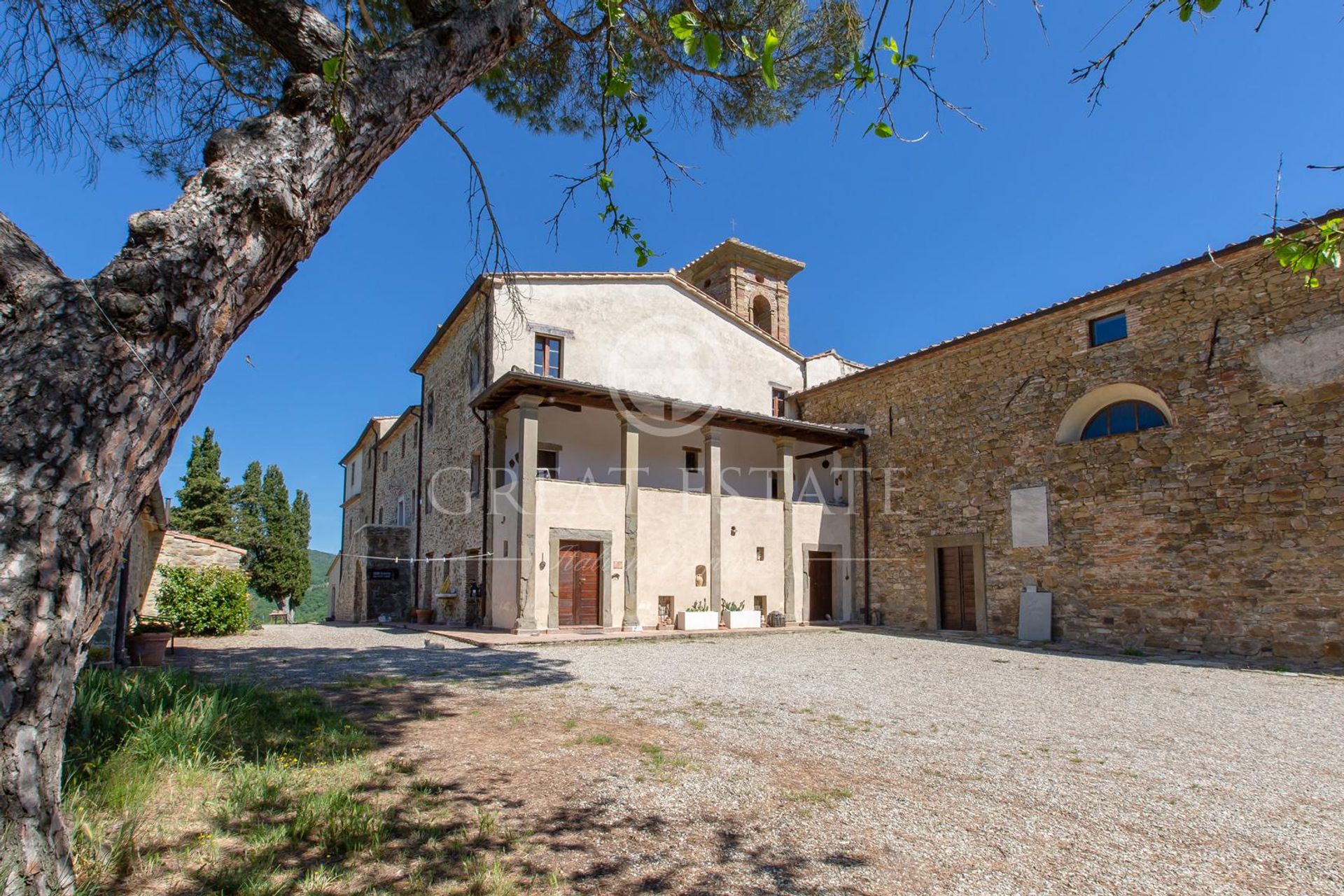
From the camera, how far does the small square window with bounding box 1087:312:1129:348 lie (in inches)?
493

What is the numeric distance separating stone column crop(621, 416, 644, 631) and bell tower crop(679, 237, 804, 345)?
28.2ft

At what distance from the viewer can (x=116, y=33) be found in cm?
511

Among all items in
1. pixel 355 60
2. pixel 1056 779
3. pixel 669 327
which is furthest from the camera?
pixel 669 327

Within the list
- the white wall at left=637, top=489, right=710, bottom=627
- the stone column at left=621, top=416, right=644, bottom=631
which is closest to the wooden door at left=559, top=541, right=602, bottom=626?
the stone column at left=621, top=416, right=644, bottom=631

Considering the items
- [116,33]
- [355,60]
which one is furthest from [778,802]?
[116,33]

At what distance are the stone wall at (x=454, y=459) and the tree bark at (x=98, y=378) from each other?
12.1 meters

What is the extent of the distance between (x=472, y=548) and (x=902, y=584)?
383 inches

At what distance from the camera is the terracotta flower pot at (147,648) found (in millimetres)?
8359

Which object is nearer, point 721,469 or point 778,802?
point 778,802

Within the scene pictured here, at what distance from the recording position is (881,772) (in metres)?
4.35

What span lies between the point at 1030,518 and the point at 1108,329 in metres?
3.62

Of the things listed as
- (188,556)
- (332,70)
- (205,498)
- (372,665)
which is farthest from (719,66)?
(205,498)

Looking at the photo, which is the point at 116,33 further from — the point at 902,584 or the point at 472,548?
the point at 902,584

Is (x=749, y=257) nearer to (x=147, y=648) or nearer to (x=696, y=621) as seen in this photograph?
(x=696, y=621)
